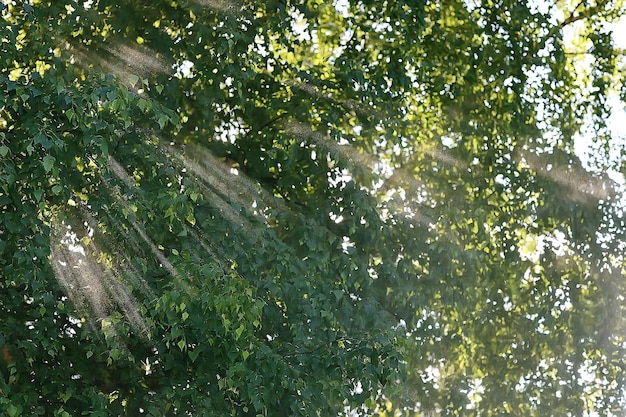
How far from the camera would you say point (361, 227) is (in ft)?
35.3

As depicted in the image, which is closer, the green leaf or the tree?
the green leaf

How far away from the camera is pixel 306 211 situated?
36.1ft

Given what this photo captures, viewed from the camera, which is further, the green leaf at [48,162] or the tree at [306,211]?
the tree at [306,211]

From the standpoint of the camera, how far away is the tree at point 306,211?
Result: 8.29m

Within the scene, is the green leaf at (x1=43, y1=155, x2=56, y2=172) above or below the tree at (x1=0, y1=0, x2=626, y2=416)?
below

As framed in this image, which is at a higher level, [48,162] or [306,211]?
[306,211]

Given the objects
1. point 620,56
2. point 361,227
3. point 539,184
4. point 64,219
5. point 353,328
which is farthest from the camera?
point 620,56

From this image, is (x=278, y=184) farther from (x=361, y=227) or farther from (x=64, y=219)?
(x=64, y=219)

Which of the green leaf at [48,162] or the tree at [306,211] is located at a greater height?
the tree at [306,211]

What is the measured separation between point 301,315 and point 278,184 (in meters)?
1.84

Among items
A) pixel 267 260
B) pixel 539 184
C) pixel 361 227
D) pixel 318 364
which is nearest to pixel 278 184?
pixel 361 227

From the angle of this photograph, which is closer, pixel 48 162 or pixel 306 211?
pixel 48 162

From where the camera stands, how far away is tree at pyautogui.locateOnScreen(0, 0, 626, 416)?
8289mm

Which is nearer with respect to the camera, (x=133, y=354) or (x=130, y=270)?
(x=130, y=270)
